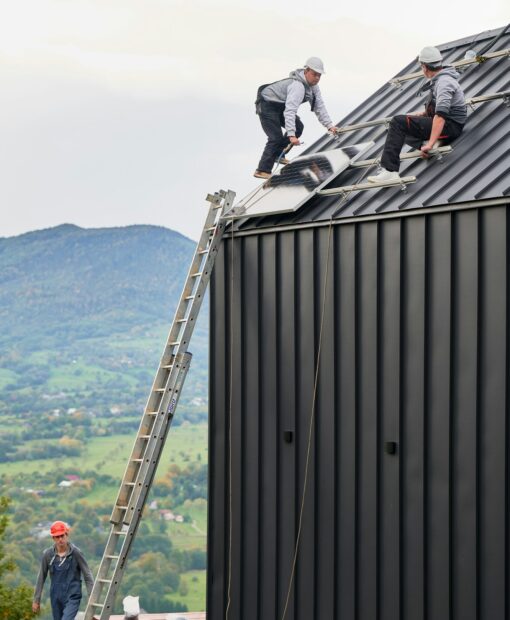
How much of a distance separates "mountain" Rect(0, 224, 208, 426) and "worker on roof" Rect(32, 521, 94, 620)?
248ft

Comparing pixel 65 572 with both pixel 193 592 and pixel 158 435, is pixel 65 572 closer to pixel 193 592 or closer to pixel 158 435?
pixel 158 435

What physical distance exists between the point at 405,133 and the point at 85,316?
294 feet

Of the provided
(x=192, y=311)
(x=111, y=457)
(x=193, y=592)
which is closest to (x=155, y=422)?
(x=192, y=311)

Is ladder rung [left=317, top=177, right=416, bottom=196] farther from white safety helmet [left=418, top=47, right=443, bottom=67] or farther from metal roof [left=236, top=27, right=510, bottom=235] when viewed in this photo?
white safety helmet [left=418, top=47, right=443, bottom=67]

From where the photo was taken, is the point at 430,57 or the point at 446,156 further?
the point at 430,57

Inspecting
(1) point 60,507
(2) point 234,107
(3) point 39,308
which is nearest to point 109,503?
(1) point 60,507

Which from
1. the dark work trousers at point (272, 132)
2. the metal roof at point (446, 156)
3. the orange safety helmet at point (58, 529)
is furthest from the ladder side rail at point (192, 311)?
the dark work trousers at point (272, 132)

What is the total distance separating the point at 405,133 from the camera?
37.5ft

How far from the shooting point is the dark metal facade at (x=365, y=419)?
30.9 feet

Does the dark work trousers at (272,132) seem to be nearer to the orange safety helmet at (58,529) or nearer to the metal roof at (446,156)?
the metal roof at (446,156)

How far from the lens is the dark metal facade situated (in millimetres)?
9422

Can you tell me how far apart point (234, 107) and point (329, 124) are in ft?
340

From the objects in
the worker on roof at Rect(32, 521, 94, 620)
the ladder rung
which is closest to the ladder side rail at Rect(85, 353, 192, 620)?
the worker on roof at Rect(32, 521, 94, 620)

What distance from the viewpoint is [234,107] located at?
115375 mm
